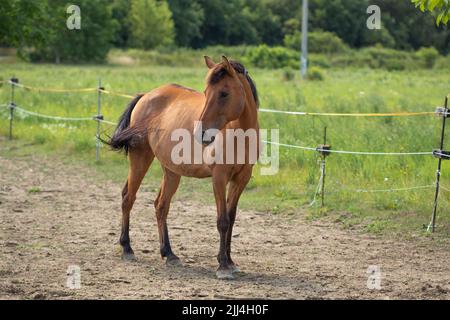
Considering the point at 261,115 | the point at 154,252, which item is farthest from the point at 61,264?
the point at 261,115

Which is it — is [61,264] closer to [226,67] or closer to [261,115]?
[226,67]

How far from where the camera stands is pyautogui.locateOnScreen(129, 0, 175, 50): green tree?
58031mm

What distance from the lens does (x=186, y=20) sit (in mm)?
65312

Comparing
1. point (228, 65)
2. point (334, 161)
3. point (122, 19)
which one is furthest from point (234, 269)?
point (122, 19)

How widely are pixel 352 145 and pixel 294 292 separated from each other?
5.71 metres

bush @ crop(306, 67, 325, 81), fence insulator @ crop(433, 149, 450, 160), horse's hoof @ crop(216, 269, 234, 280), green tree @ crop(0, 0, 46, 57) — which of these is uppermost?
green tree @ crop(0, 0, 46, 57)

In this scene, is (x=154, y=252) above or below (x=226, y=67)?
below

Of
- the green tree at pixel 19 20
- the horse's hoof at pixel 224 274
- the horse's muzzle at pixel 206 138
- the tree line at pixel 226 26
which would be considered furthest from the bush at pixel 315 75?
the horse's muzzle at pixel 206 138

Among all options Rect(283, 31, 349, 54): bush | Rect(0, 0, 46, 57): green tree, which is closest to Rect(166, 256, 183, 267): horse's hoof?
Rect(0, 0, 46, 57): green tree

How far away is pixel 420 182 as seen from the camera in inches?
375

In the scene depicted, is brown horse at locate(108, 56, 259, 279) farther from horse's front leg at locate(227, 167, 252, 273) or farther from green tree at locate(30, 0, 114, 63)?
green tree at locate(30, 0, 114, 63)

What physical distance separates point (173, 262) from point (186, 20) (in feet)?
197

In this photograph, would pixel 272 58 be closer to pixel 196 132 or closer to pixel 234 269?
pixel 234 269

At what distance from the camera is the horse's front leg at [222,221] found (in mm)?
6430
